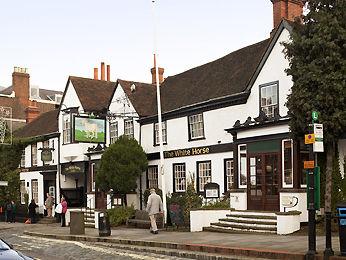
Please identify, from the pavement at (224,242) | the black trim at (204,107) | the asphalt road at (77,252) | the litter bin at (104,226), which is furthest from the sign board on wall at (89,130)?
the asphalt road at (77,252)

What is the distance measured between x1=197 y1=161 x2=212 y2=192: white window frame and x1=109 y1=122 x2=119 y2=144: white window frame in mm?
8295

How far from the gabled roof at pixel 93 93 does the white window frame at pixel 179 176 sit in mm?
7855

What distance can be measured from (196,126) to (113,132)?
8.08 meters

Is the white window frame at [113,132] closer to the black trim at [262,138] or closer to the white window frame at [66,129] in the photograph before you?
the white window frame at [66,129]

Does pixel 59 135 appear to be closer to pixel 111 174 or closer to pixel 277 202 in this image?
pixel 111 174

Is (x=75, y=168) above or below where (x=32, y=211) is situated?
above

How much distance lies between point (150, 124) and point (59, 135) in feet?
32.2

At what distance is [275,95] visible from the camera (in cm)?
2402

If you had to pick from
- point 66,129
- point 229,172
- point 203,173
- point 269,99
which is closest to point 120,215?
point 203,173

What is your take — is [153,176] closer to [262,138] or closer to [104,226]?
[104,226]

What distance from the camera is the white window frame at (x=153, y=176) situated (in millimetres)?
31578

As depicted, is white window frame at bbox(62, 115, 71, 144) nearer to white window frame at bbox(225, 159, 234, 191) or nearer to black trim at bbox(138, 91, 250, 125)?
black trim at bbox(138, 91, 250, 125)

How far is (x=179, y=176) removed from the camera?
30141 millimetres

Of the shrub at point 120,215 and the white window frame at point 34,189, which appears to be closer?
the shrub at point 120,215
